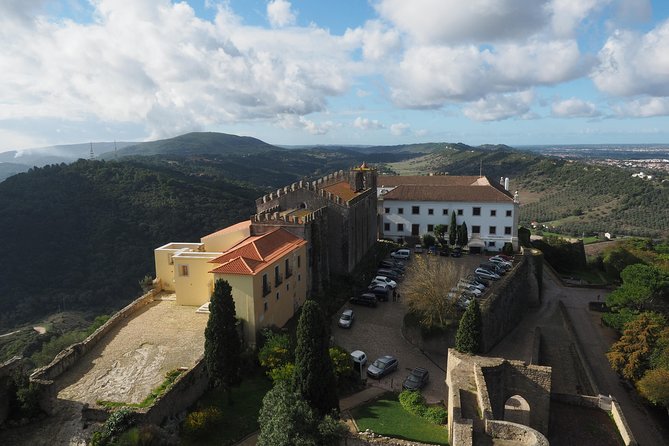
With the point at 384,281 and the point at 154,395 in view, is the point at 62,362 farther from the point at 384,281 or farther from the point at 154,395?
the point at 384,281

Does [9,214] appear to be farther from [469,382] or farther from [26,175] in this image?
[469,382]

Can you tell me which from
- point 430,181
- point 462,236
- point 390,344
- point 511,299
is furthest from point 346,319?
point 430,181

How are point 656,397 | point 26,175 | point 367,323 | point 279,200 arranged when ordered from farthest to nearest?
point 26,175 < point 279,200 < point 367,323 < point 656,397

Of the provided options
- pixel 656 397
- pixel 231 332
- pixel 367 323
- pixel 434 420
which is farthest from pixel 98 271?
pixel 656 397

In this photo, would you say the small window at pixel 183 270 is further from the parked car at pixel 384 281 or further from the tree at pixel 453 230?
the tree at pixel 453 230

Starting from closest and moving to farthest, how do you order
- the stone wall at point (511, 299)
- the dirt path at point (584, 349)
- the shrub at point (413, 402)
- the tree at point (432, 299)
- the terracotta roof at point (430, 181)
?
the shrub at point (413, 402)
the dirt path at point (584, 349)
the tree at point (432, 299)
the stone wall at point (511, 299)
the terracotta roof at point (430, 181)

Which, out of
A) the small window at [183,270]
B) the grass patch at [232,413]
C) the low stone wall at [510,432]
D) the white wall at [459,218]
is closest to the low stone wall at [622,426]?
the low stone wall at [510,432]

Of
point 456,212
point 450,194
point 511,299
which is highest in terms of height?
point 450,194
